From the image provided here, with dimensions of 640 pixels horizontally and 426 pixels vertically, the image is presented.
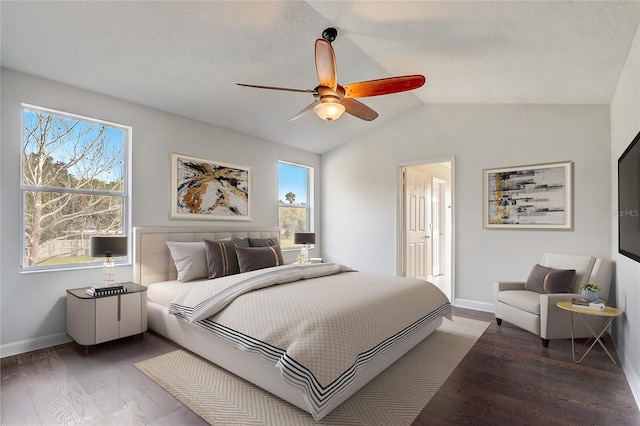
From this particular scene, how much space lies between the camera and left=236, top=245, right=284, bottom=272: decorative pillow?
12.1 feet

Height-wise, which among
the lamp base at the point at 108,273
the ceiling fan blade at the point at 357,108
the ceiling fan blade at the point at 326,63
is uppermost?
the ceiling fan blade at the point at 326,63

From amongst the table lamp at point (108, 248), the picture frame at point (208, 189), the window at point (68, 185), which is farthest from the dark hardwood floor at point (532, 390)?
the window at point (68, 185)

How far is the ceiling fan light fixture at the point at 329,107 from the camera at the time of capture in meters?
2.49

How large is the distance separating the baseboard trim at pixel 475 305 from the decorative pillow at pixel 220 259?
9.99ft

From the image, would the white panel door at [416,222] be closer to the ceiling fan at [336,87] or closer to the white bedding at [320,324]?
the white bedding at [320,324]

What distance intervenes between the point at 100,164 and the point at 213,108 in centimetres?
140

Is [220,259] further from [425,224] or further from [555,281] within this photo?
[425,224]

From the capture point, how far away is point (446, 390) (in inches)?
89.7

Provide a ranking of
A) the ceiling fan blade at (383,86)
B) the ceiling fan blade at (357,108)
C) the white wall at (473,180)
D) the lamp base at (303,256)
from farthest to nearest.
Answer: the lamp base at (303,256) → the white wall at (473,180) → the ceiling fan blade at (357,108) → the ceiling fan blade at (383,86)

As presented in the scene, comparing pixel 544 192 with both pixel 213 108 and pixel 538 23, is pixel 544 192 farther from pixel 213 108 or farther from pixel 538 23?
pixel 213 108

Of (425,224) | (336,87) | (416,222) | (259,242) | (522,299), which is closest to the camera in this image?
(336,87)

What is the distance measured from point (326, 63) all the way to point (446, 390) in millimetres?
2438

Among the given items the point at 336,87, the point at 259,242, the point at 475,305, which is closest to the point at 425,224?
the point at 475,305

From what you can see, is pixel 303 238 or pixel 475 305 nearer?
pixel 475 305
